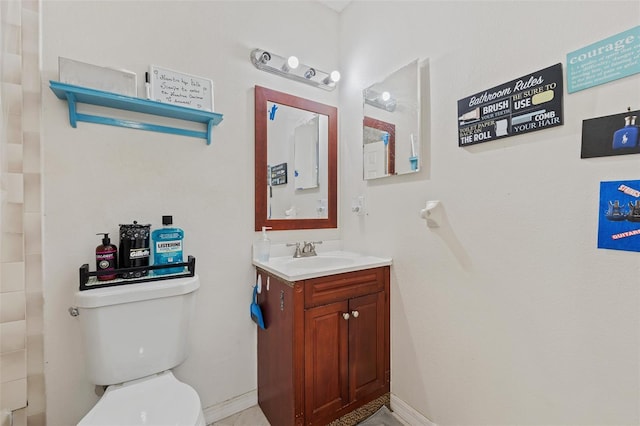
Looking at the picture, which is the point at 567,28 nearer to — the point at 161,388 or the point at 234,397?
the point at 161,388

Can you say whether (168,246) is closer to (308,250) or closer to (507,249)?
(308,250)

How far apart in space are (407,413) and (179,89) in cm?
210

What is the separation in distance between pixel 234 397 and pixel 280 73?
78.2 inches

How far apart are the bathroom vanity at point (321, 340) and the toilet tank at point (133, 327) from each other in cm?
45

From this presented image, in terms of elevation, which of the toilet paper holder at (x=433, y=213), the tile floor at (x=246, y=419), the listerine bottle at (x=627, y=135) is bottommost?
the tile floor at (x=246, y=419)

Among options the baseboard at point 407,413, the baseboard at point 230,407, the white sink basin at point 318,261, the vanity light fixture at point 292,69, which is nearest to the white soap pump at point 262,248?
the white sink basin at point 318,261

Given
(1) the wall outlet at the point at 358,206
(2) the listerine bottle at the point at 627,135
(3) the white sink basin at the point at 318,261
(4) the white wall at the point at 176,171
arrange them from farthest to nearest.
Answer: (1) the wall outlet at the point at 358,206
(3) the white sink basin at the point at 318,261
(4) the white wall at the point at 176,171
(2) the listerine bottle at the point at 627,135

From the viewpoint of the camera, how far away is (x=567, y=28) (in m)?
0.96

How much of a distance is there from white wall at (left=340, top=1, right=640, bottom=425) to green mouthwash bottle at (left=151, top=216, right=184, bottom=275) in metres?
1.13

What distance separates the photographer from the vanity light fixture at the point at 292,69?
1669mm

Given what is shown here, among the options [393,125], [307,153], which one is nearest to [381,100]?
[393,125]

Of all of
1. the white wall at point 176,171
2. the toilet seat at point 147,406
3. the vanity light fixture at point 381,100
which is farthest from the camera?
the vanity light fixture at point 381,100

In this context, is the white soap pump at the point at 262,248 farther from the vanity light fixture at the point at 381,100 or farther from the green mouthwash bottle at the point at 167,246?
the vanity light fixture at the point at 381,100

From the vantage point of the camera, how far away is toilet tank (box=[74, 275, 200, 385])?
3.64ft
